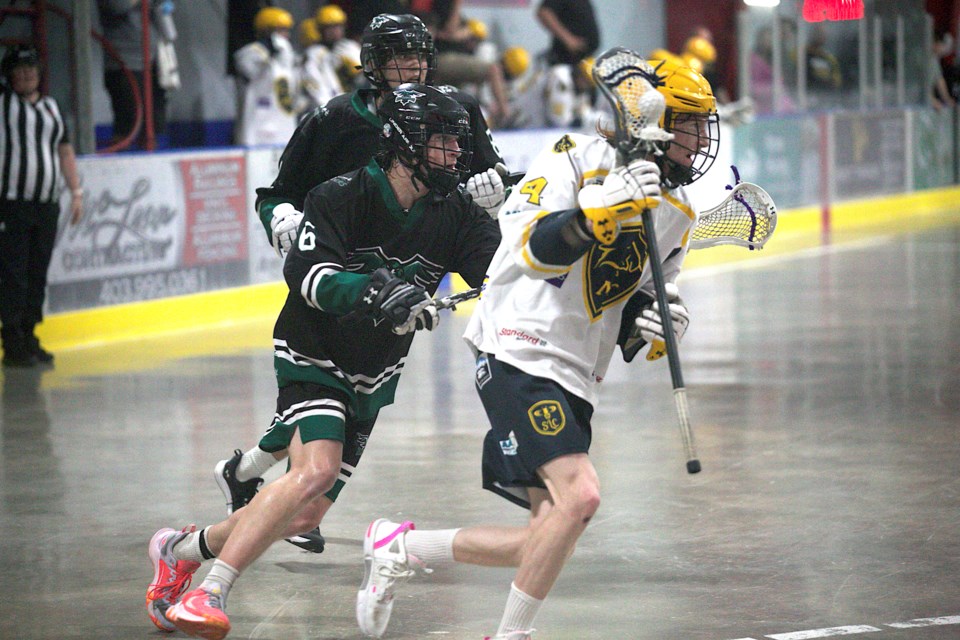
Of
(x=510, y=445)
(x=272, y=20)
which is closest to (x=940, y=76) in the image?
(x=272, y=20)

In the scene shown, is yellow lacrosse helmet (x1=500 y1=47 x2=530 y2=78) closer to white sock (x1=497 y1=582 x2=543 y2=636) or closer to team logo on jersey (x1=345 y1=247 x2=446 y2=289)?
team logo on jersey (x1=345 y1=247 x2=446 y2=289)

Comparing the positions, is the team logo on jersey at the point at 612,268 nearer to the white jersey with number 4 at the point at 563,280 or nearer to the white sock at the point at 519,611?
the white jersey with number 4 at the point at 563,280

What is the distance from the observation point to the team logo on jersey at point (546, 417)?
13.4 ft

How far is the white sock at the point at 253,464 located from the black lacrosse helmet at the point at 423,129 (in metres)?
1.28

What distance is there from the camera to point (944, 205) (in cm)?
2300

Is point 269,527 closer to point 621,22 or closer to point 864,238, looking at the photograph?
point 864,238

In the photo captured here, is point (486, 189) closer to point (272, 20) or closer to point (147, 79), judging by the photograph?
point (147, 79)

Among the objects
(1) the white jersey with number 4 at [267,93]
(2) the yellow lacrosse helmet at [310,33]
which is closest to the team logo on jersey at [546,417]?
(1) the white jersey with number 4 at [267,93]

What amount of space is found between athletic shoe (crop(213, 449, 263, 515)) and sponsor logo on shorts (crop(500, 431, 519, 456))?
154cm

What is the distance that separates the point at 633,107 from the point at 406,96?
0.83 m

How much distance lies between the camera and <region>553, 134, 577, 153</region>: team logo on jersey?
13.5 ft

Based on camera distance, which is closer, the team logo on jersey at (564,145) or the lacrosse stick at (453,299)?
the team logo on jersey at (564,145)

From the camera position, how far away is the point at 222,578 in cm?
440

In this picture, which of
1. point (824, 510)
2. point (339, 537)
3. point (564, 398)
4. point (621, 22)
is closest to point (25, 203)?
point (339, 537)
